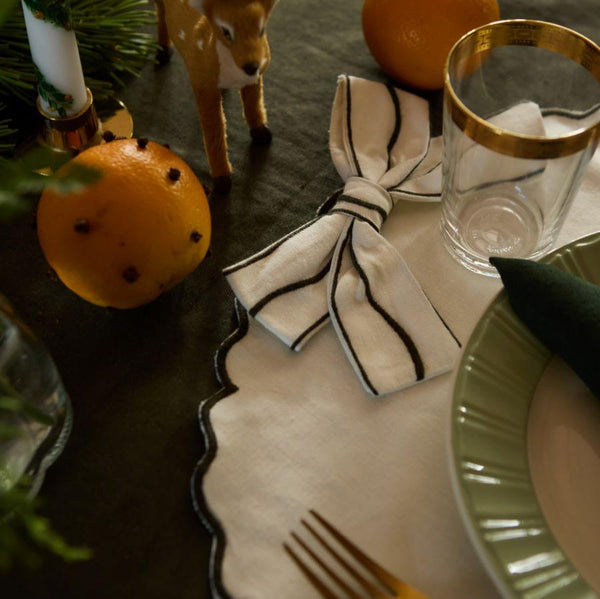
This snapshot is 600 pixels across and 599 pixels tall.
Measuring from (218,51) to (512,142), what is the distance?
21cm

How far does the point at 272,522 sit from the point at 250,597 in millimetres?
41

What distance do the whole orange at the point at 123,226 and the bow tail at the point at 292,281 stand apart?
1.9 inches

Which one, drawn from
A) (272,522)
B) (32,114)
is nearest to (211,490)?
(272,522)

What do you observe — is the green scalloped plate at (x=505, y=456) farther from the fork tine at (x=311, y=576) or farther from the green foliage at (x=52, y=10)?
the green foliage at (x=52, y=10)

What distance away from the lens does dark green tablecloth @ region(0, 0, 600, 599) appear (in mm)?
399

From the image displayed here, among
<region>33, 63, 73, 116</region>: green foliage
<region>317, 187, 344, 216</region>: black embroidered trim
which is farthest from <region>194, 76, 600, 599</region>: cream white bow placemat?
<region>33, 63, 73, 116</region>: green foliage

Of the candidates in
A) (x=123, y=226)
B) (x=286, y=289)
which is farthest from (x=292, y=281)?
(x=123, y=226)

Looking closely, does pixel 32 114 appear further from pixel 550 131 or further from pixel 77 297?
pixel 550 131

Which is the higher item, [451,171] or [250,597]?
[451,171]

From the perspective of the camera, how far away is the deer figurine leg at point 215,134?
1.74 ft

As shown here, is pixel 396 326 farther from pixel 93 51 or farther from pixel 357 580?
pixel 93 51

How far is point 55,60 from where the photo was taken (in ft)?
1.68

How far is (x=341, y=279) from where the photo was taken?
0.50m

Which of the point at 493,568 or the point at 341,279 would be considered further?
the point at 341,279
